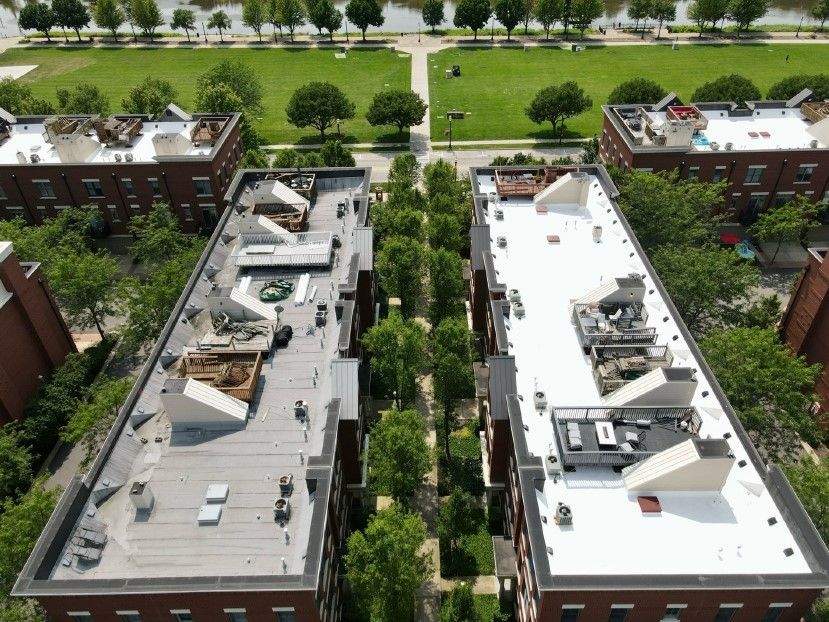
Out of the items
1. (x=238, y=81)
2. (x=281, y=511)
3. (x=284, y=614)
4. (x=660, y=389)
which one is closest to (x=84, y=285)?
(x=281, y=511)

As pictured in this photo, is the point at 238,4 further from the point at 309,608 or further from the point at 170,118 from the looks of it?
the point at 309,608

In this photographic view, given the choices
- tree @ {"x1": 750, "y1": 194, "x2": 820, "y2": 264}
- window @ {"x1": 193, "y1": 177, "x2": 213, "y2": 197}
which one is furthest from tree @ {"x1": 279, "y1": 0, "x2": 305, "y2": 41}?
tree @ {"x1": 750, "y1": 194, "x2": 820, "y2": 264}

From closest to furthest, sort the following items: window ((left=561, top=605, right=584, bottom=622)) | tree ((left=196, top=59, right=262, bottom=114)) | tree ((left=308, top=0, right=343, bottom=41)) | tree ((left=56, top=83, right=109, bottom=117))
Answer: window ((left=561, top=605, right=584, bottom=622)) < tree ((left=56, top=83, right=109, bottom=117)) < tree ((left=196, top=59, right=262, bottom=114)) < tree ((left=308, top=0, right=343, bottom=41))

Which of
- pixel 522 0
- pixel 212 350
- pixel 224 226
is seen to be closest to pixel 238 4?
pixel 522 0

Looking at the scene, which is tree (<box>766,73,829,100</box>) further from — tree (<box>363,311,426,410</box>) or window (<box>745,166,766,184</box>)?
tree (<box>363,311,426,410</box>)

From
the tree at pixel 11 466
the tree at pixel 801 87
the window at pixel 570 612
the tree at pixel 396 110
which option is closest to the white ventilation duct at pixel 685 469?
the window at pixel 570 612

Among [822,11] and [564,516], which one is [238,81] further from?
[822,11]

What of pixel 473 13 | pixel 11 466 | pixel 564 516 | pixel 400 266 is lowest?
pixel 11 466
